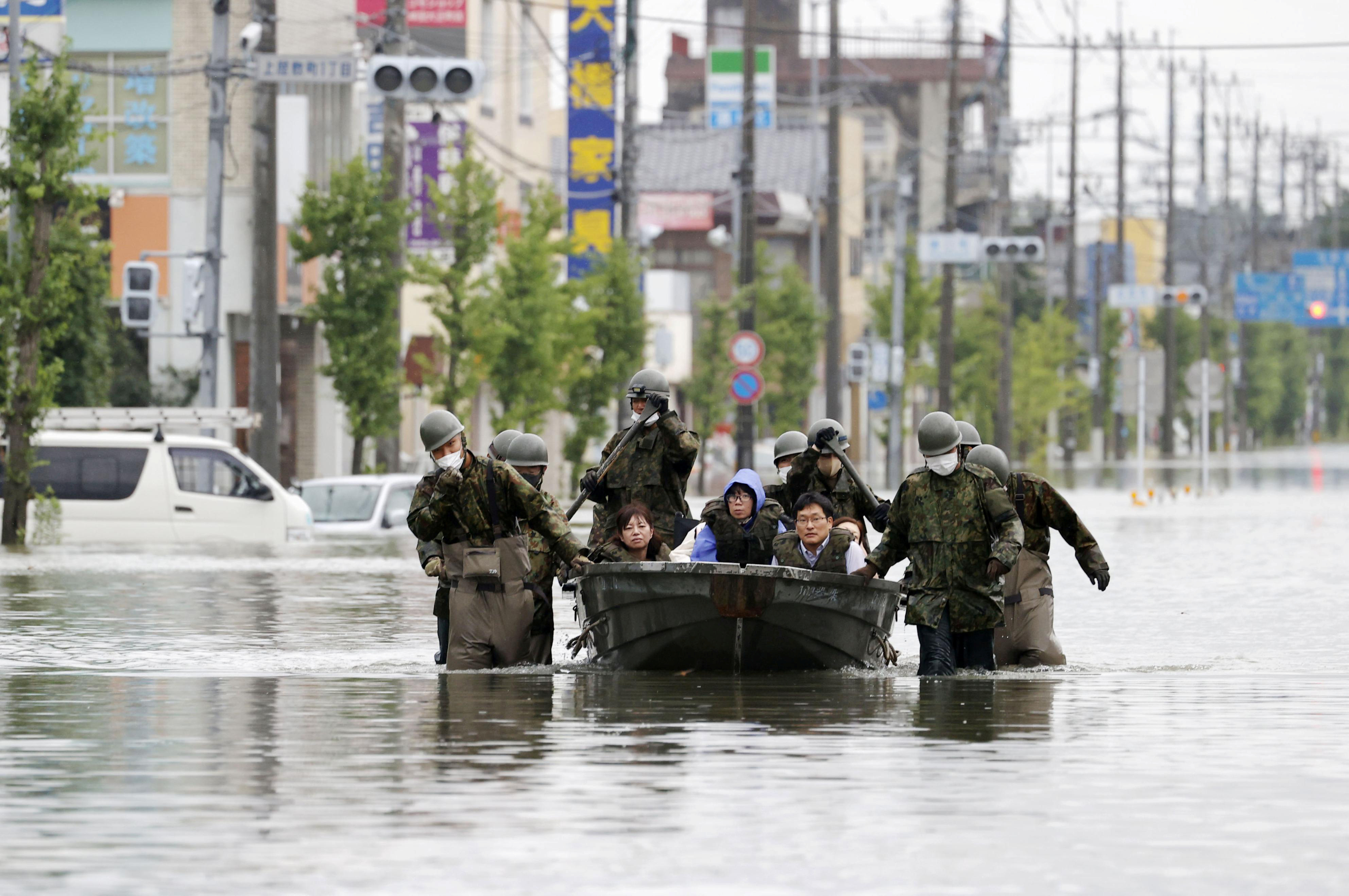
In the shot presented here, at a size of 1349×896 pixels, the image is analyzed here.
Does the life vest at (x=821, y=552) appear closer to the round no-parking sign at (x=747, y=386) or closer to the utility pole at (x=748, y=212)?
the round no-parking sign at (x=747, y=386)

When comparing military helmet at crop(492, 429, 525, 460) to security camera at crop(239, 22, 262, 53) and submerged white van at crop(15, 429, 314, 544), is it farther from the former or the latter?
security camera at crop(239, 22, 262, 53)

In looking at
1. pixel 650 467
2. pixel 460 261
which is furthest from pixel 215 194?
pixel 650 467

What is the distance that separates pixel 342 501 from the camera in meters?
38.6

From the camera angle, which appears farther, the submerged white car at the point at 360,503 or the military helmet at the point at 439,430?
the submerged white car at the point at 360,503

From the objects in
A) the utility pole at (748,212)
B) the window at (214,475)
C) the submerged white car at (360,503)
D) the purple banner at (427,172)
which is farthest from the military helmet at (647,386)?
the utility pole at (748,212)

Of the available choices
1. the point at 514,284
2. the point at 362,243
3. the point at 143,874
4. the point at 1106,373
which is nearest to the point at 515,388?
the point at 514,284

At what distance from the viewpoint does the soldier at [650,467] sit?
17.6 m

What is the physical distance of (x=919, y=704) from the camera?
15.0 meters

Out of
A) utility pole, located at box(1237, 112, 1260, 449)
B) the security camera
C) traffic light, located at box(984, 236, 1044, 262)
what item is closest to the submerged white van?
the security camera

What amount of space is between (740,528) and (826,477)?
110 centimetres

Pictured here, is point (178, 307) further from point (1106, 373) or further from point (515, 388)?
point (1106, 373)

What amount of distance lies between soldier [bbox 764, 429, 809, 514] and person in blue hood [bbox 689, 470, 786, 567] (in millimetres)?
846

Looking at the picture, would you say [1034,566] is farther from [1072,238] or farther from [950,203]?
[1072,238]

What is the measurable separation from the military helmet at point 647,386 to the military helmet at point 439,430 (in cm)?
183
